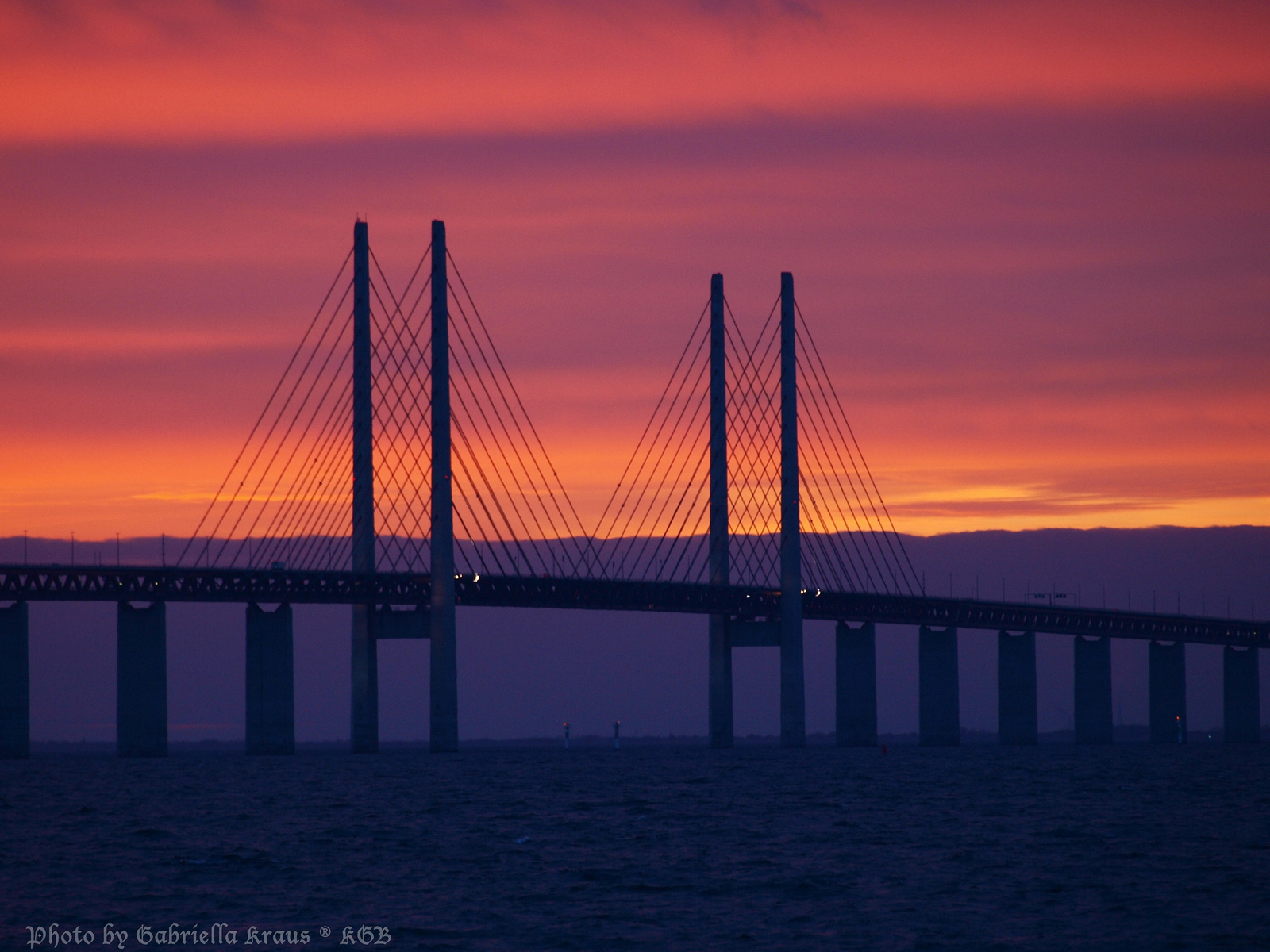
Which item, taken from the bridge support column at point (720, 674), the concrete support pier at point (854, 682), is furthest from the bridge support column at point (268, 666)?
the concrete support pier at point (854, 682)

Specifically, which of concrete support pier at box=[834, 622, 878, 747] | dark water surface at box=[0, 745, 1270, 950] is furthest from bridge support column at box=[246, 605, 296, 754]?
concrete support pier at box=[834, 622, 878, 747]

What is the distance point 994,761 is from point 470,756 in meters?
35.1

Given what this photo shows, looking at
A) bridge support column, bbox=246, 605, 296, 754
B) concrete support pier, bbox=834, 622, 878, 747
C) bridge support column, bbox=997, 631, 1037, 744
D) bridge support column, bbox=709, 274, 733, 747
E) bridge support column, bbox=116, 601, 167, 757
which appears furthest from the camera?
bridge support column, bbox=997, 631, 1037, 744

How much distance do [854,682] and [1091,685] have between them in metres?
31.6

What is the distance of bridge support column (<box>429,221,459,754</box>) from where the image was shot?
304ft

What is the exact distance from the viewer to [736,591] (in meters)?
117

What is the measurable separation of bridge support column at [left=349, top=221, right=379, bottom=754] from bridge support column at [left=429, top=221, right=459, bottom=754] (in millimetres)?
4518

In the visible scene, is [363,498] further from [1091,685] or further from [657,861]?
[1091,685]

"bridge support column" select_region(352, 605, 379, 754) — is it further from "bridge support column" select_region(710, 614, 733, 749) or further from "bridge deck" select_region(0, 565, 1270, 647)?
"bridge support column" select_region(710, 614, 733, 749)

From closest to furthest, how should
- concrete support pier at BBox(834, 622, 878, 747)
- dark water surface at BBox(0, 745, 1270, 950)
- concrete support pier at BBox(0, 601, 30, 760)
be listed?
dark water surface at BBox(0, 745, 1270, 950) → concrete support pier at BBox(0, 601, 30, 760) → concrete support pier at BBox(834, 622, 878, 747)

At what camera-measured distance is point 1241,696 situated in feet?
546

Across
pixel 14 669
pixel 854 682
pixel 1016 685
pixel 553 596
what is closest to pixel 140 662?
pixel 14 669

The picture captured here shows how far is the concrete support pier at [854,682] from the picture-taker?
438ft

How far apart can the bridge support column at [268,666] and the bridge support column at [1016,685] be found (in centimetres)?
6960
